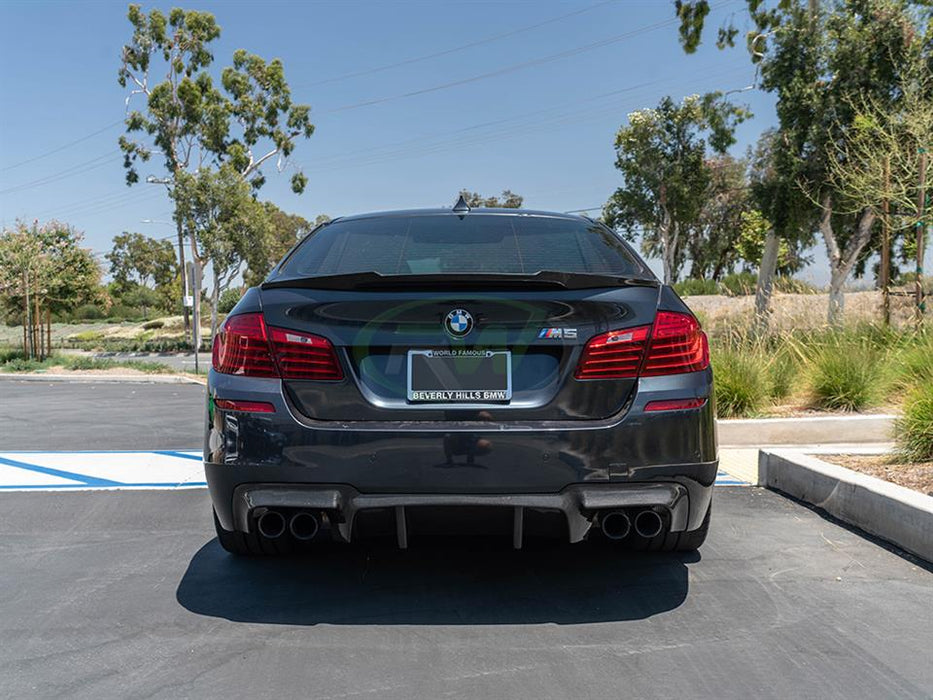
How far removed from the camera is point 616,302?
3404mm

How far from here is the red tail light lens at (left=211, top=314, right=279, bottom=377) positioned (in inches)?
134

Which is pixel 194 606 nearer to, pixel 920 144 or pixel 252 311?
pixel 252 311

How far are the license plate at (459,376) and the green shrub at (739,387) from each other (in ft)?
19.3

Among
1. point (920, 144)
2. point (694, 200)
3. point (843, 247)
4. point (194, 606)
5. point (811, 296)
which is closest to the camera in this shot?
point (194, 606)

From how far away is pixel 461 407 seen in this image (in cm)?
329

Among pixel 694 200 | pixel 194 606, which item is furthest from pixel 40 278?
pixel 194 606

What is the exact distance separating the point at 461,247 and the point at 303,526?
1515 millimetres

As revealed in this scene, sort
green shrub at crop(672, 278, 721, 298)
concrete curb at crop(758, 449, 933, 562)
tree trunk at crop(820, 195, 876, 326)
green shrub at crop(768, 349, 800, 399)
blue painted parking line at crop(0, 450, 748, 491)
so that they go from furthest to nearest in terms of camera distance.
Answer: green shrub at crop(672, 278, 721, 298)
tree trunk at crop(820, 195, 876, 326)
green shrub at crop(768, 349, 800, 399)
blue painted parking line at crop(0, 450, 748, 491)
concrete curb at crop(758, 449, 933, 562)

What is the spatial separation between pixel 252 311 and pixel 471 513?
1.16 m

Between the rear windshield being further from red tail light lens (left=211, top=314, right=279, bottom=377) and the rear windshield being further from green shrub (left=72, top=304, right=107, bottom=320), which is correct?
green shrub (left=72, top=304, right=107, bottom=320)

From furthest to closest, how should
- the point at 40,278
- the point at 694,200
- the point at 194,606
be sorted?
the point at 694,200 < the point at 40,278 < the point at 194,606

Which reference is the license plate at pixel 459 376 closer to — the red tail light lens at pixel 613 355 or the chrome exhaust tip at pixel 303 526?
the red tail light lens at pixel 613 355

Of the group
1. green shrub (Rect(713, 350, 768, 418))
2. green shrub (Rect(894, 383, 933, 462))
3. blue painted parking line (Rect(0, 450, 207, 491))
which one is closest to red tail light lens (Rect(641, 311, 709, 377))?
green shrub (Rect(894, 383, 933, 462))

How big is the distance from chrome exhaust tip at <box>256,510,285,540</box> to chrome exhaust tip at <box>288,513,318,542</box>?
0.15 feet
